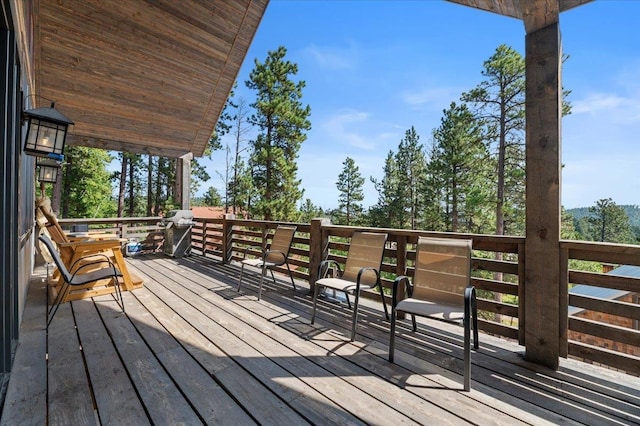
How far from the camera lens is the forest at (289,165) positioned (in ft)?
44.2

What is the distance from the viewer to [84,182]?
15.9 meters

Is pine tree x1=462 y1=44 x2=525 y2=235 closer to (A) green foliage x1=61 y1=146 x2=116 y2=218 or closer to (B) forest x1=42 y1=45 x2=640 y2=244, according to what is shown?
(B) forest x1=42 y1=45 x2=640 y2=244

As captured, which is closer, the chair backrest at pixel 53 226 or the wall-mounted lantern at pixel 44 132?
the wall-mounted lantern at pixel 44 132

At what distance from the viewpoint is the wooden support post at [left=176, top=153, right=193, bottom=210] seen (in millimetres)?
7305

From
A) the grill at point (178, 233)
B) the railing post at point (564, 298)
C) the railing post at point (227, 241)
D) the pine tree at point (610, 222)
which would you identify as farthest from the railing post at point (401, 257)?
the pine tree at point (610, 222)

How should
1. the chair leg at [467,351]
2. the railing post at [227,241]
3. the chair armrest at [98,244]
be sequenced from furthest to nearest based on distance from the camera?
the railing post at [227,241], the chair armrest at [98,244], the chair leg at [467,351]

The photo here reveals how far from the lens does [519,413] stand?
1.63 meters

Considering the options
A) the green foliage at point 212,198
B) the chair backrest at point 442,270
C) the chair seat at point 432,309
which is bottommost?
the chair seat at point 432,309

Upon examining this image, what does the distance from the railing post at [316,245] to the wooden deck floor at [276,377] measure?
0.98 m

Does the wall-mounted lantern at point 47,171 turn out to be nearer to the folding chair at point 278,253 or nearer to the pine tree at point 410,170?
the folding chair at point 278,253

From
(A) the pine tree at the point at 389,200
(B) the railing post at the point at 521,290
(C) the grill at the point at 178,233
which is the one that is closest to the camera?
(B) the railing post at the point at 521,290

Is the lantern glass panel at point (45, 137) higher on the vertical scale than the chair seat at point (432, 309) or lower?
higher

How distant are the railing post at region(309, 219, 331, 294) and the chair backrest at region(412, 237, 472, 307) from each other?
1605 millimetres

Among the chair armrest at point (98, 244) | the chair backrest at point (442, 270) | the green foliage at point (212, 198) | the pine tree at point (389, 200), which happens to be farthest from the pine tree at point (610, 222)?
the chair armrest at point (98, 244)
